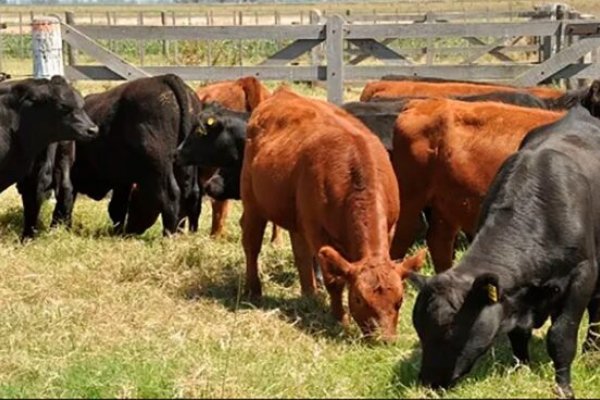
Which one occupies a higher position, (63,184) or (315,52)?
(315,52)

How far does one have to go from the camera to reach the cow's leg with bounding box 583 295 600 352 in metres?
6.27

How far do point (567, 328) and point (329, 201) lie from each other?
2.14 m

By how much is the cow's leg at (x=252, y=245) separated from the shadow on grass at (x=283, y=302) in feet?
0.28

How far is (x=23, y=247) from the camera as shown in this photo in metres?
9.59

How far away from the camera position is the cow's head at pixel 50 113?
9.95 metres

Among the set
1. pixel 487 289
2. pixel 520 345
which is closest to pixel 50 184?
pixel 520 345

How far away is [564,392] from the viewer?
538 cm

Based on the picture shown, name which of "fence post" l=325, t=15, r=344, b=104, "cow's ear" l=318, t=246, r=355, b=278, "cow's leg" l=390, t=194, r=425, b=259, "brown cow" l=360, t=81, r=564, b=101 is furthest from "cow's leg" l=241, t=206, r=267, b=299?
"fence post" l=325, t=15, r=344, b=104

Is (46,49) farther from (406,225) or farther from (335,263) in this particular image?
(335,263)

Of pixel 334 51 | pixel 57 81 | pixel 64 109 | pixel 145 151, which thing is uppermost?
pixel 334 51

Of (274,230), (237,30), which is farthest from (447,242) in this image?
(237,30)

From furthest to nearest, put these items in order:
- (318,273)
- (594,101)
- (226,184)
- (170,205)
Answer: (170,205) → (226,184) → (594,101) → (318,273)

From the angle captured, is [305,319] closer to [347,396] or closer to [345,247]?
[345,247]

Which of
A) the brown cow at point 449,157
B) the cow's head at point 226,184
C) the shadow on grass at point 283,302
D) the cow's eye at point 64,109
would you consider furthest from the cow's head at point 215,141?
the brown cow at point 449,157
